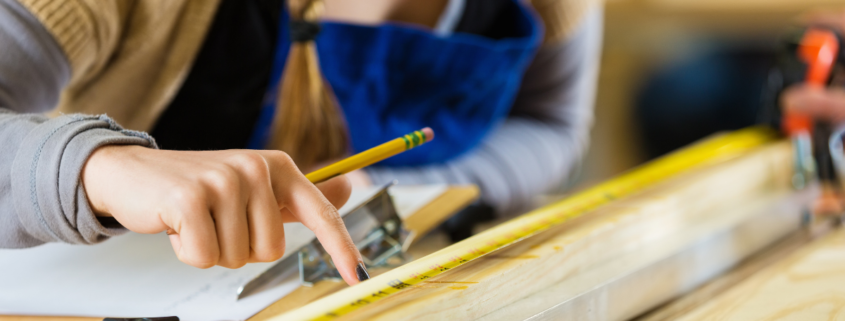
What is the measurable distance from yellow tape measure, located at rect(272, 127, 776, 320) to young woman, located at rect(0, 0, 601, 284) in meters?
0.02

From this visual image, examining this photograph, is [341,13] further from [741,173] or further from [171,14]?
[741,173]

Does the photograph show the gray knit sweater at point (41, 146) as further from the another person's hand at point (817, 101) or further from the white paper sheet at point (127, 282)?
the another person's hand at point (817, 101)

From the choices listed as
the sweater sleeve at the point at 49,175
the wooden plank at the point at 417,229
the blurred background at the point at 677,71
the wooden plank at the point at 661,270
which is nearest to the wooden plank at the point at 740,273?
the wooden plank at the point at 661,270

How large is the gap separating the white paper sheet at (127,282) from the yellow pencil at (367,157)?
0.10 feet

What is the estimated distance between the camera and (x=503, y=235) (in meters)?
0.25

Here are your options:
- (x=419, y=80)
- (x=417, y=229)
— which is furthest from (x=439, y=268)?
(x=419, y=80)

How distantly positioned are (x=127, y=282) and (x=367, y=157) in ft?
0.36

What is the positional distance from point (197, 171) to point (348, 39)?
1.04ft

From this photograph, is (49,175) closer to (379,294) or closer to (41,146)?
(41,146)

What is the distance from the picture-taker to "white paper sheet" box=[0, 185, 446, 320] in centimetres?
23

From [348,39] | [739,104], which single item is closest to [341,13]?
[348,39]

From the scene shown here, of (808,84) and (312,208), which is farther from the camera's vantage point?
(808,84)

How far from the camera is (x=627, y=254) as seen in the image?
0.89 ft

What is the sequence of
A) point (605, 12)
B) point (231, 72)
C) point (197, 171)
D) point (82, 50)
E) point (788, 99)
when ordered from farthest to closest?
point (605, 12), point (788, 99), point (231, 72), point (82, 50), point (197, 171)
